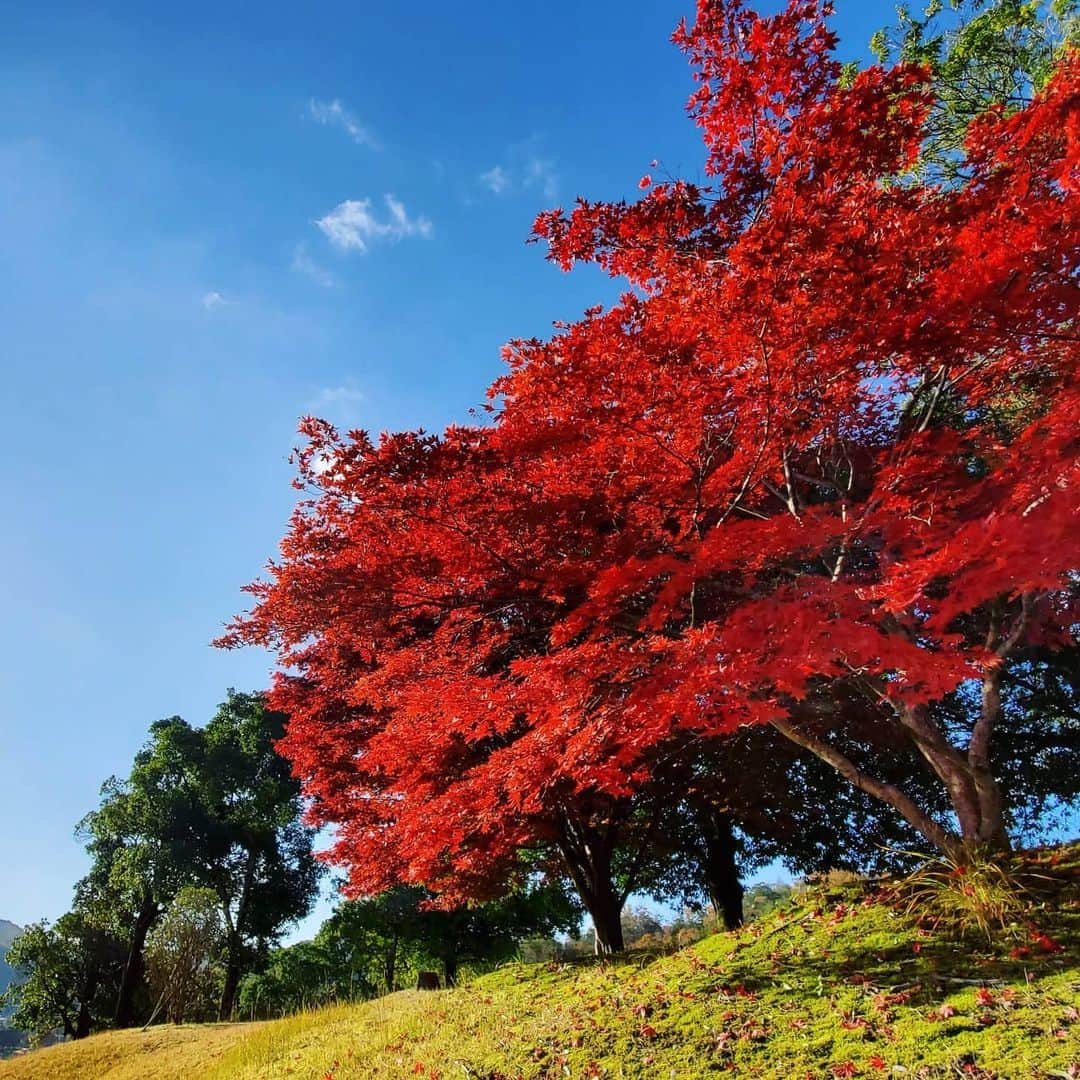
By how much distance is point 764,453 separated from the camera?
6.16m

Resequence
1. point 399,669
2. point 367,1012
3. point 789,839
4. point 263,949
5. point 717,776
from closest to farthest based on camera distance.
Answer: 1. point 399,669
2. point 367,1012
3. point 717,776
4. point 789,839
5. point 263,949

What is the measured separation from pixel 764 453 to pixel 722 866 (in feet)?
35.6

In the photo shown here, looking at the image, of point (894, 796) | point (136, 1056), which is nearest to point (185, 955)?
point (136, 1056)

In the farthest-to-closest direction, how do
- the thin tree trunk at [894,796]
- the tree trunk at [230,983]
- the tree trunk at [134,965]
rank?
the tree trunk at [134,965] → the tree trunk at [230,983] → the thin tree trunk at [894,796]

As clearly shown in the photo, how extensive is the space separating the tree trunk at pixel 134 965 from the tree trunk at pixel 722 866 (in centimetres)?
1926

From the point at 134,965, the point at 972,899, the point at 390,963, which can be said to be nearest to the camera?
the point at 972,899

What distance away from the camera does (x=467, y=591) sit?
7.23 m

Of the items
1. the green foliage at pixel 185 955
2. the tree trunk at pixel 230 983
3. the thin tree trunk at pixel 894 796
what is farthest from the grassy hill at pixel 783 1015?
the tree trunk at pixel 230 983

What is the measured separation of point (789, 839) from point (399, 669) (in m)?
9.98

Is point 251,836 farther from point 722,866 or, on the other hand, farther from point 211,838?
point 722,866

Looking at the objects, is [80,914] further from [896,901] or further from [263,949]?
[896,901]

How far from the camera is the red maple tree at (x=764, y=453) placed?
17.1 ft

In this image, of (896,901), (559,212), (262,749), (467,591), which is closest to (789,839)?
(896,901)

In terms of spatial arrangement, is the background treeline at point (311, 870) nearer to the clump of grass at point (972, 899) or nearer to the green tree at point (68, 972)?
the green tree at point (68, 972)
